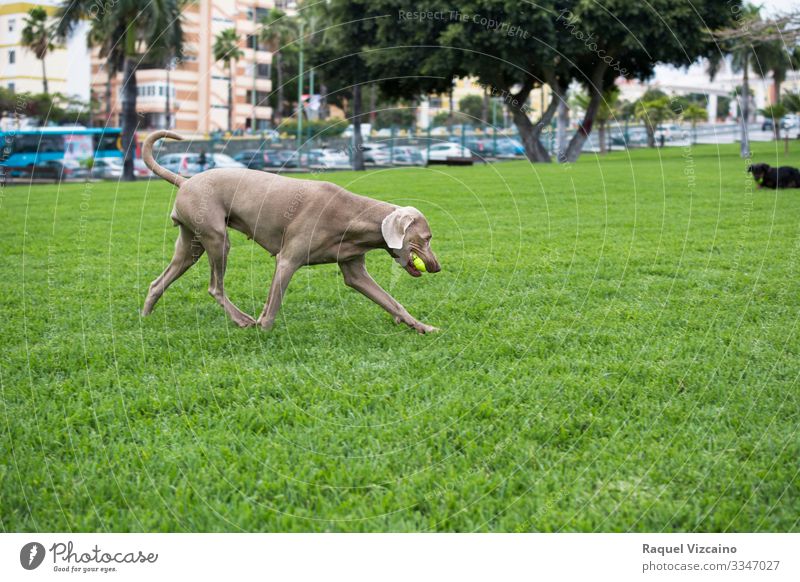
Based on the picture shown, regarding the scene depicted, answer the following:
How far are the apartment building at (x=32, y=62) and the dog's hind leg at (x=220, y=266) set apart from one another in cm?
4663

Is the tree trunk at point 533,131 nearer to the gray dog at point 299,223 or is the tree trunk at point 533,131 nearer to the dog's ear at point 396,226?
the gray dog at point 299,223

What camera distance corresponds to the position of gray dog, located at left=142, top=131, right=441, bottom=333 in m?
8.23

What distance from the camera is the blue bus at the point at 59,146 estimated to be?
182ft

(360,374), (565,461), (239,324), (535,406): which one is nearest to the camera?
(565,461)

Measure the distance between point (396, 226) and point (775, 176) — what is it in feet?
69.8

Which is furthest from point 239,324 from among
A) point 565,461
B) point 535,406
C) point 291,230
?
point 565,461

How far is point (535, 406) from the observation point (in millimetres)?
6484

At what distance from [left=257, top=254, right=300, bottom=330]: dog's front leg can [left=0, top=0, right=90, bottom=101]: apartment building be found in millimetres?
47564

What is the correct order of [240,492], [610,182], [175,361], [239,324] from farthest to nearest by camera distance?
[610,182] < [239,324] < [175,361] < [240,492]

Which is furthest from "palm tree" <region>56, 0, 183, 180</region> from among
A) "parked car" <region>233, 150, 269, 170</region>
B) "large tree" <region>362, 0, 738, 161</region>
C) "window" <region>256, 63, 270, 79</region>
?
"window" <region>256, 63, 270, 79</region>

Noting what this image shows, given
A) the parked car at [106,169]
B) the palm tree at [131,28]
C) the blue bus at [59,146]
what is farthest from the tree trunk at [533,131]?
the parked car at [106,169]

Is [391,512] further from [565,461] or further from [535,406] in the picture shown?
[535,406]

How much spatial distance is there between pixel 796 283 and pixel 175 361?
8.02m

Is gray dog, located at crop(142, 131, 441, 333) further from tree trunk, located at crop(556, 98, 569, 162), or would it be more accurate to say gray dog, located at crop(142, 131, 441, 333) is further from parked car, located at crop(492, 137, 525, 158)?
parked car, located at crop(492, 137, 525, 158)
